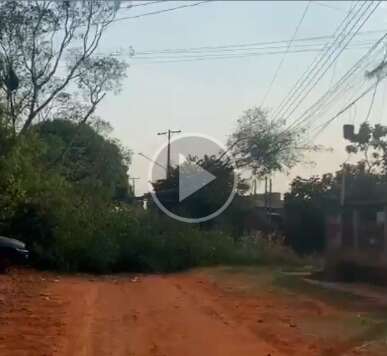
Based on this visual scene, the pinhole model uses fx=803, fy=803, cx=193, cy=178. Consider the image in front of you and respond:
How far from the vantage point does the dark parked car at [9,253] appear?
22.8 meters

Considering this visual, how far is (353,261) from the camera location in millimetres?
21156

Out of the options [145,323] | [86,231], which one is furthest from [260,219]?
[145,323]

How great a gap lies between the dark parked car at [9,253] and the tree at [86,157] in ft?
29.9

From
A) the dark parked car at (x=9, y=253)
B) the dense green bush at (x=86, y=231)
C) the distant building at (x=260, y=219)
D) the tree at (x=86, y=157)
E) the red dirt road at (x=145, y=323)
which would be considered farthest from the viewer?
the distant building at (x=260, y=219)

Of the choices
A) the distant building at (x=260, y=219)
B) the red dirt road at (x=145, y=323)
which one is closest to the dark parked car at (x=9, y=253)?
the red dirt road at (x=145, y=323)

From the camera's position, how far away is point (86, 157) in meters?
48.8

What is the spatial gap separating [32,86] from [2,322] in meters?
24.2

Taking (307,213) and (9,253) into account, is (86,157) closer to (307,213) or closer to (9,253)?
(307,213)

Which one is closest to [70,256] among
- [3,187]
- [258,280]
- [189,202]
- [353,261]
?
[3,187]

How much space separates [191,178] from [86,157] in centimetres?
932

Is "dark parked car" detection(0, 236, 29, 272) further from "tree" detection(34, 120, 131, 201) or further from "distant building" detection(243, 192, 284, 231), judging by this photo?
"distant building" detection(243, 192, 284, 231)

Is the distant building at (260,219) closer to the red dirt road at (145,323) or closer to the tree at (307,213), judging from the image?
the tree at (307,213)

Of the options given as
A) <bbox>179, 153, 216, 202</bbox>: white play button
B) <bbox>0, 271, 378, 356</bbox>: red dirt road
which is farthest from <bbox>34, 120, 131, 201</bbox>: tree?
<bbox>0, 271, 378, 356</bbox>: red dirt road

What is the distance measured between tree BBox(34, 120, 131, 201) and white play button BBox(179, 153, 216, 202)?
3498 mm
